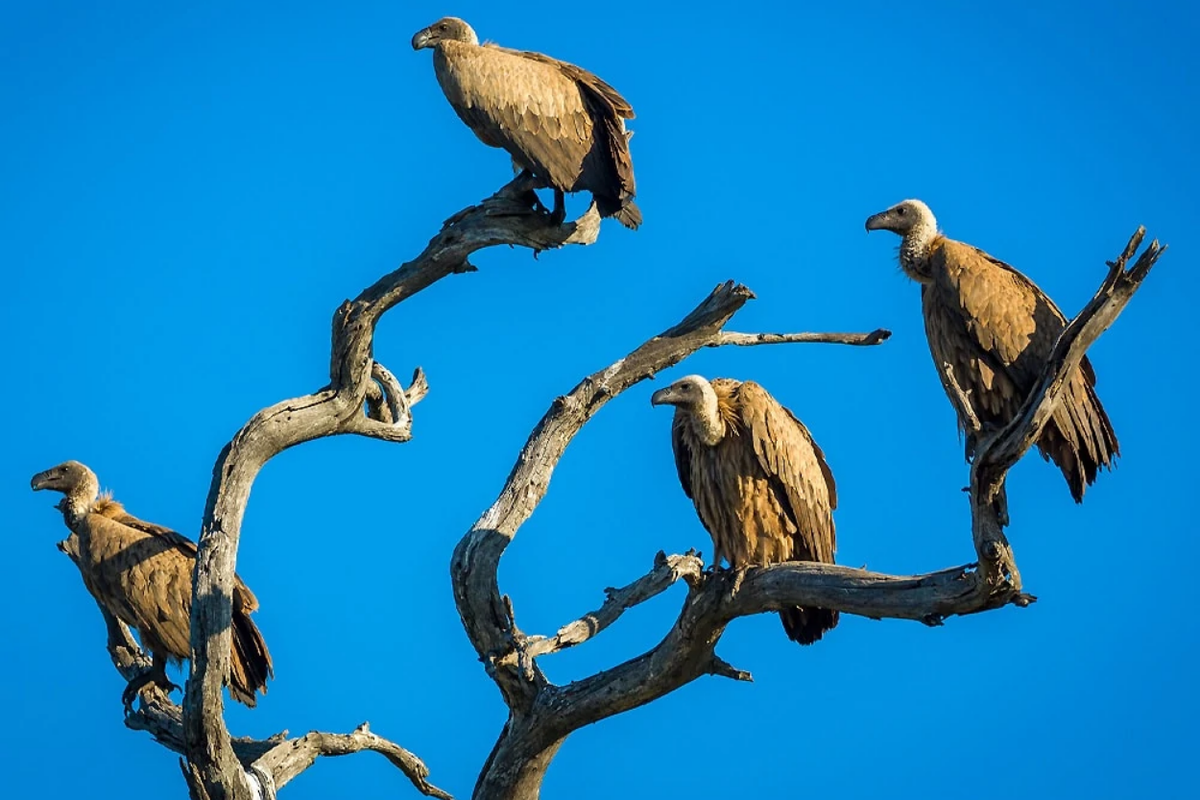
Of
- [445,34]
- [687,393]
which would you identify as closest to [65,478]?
[445,34]

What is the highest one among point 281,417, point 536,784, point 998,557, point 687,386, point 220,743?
point 281,417

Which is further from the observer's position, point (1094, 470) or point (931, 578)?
point (1094, 470)

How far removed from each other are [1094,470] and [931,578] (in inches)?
65.6

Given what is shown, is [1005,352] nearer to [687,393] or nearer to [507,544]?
[687,393]

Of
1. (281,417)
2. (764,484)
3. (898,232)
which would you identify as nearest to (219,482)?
(281,417)

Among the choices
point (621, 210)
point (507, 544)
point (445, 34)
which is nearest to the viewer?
point (507, 544)

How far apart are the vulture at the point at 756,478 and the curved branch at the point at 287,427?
1245 millimetres

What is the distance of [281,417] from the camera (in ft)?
29.8

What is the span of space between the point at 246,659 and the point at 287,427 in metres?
1.67

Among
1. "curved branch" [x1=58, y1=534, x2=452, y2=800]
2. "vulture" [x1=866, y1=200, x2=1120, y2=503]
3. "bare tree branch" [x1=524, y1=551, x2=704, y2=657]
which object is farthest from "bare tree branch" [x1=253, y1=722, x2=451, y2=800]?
"vulture" [x1=866, y1=200, x2=1120, y2=503]

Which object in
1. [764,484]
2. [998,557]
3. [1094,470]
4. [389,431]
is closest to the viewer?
[998,557]

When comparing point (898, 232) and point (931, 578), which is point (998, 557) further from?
point (898, 232)

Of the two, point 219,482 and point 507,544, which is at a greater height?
point 219,482

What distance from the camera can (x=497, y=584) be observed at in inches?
328
